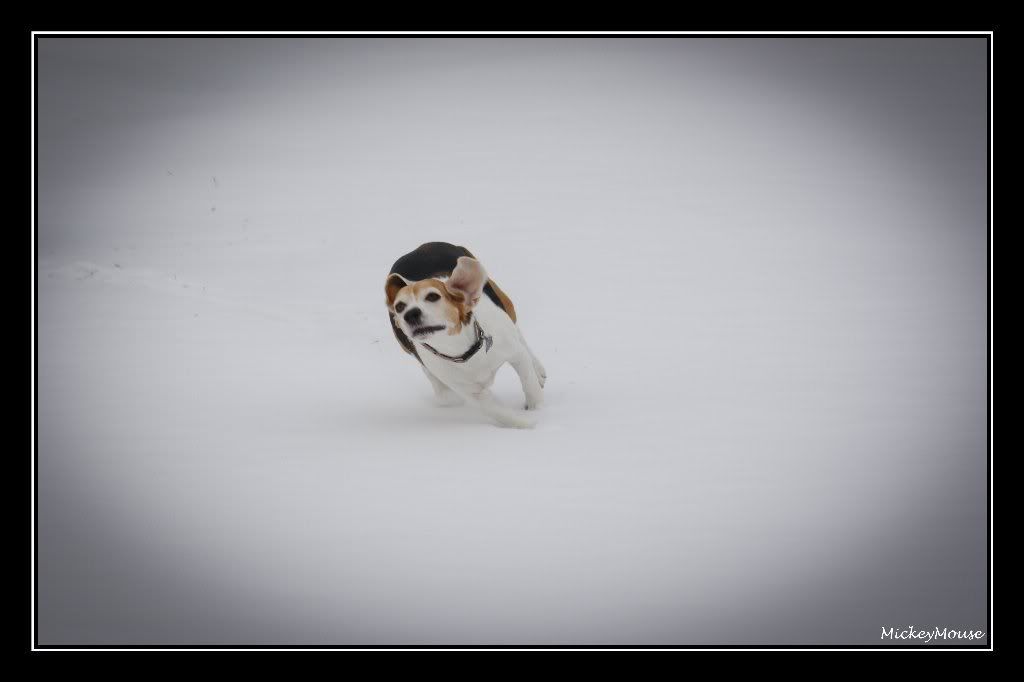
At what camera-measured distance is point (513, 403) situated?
13.2 ft

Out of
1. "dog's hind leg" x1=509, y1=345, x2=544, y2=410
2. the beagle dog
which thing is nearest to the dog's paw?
the beagle dog

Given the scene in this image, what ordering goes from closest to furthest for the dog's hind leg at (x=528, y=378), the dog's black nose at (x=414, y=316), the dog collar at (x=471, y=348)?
the dog's black nose at (x=414, y=316), the dog collar at (x=471, y=348), the dog's hind leg at (x=528, y=378)

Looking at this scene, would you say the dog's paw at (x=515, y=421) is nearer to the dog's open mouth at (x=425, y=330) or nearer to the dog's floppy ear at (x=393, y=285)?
the dog's open mouth at (x=425, y=330)

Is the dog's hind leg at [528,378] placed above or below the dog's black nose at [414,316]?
below

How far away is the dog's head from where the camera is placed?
340 cm

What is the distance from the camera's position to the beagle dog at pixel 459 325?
342 centimetres

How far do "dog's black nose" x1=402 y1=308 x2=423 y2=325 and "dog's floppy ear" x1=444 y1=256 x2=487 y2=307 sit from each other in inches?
6.2

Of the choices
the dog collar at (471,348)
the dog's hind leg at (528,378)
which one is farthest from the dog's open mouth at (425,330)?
the dog's hind leg at (528,378)

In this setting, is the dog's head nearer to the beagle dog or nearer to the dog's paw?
the beagle dog
